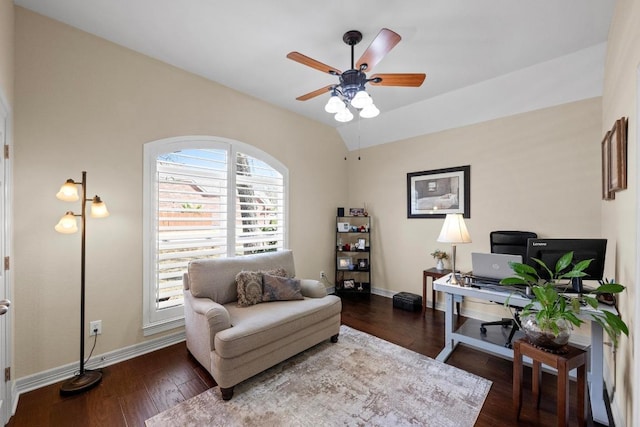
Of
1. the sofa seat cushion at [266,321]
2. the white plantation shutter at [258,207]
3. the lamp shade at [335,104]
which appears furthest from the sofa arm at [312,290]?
the lamp shade at [335,104]

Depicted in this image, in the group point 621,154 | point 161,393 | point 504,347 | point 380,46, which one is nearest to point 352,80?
point 380,46

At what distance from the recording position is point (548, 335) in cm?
169

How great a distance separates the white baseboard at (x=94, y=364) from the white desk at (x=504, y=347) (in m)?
2.77

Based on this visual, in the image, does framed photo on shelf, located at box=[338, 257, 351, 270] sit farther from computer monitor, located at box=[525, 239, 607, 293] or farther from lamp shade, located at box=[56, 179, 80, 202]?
lamp shade, located at box=[56, 179, 80, 202]

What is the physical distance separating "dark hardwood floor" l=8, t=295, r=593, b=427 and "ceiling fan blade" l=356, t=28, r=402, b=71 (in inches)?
102

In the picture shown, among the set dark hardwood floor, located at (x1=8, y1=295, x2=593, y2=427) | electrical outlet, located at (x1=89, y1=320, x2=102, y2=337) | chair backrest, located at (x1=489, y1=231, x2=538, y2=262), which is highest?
chair backrest, located at (x1=489, y1=231, x2=538, y2=262)

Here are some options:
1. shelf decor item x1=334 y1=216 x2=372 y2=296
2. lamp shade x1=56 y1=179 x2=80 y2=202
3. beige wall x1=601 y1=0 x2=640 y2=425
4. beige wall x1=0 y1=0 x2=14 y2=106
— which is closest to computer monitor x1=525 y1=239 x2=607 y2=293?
beige wall x1=601 y1=0 x2=640 y2=425

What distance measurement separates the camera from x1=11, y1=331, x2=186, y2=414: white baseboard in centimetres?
210

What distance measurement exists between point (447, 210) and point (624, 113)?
2188 mm

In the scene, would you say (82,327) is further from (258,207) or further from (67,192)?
(258,207)

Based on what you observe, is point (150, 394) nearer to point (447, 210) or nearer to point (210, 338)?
point (210, 338)

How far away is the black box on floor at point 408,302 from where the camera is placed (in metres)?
3.82

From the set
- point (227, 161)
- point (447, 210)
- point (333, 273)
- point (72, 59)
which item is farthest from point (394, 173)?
point (72, 59)

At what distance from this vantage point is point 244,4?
2.04 meters
